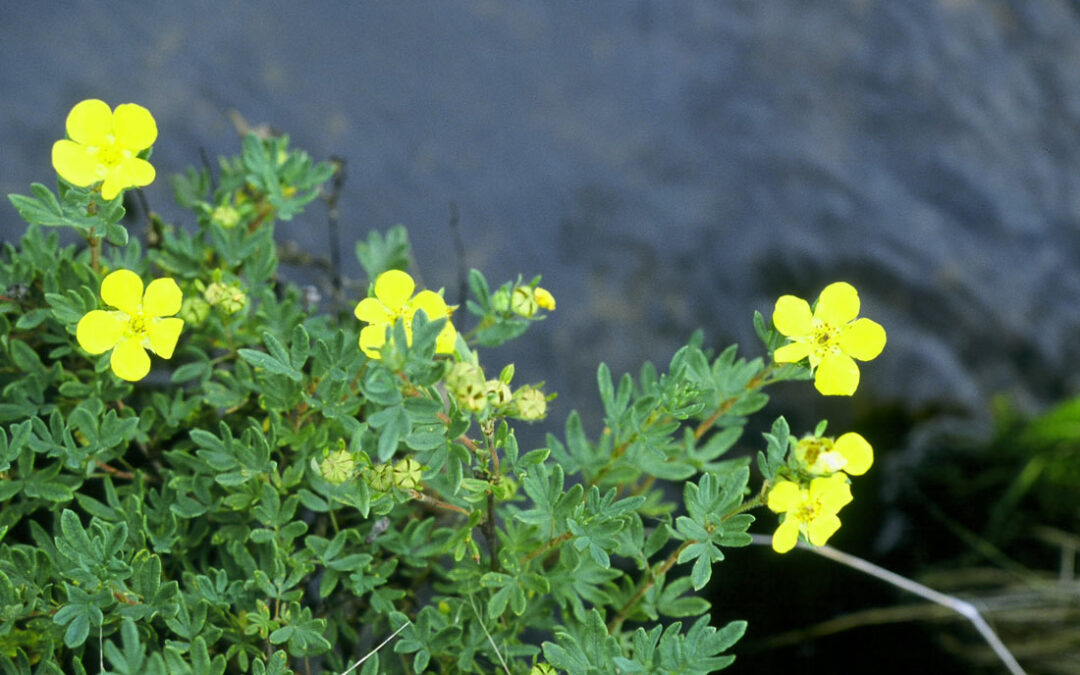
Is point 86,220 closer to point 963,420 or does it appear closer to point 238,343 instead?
point 238,343

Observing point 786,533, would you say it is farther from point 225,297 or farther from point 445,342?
point 225,297

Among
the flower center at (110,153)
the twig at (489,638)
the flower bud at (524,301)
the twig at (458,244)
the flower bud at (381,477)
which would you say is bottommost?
the twig at (489,638)

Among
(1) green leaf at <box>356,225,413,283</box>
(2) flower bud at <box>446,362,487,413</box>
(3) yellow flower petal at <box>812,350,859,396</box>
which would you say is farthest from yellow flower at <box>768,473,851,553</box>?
(1) green leaf at <box>356,225,413,283</box>

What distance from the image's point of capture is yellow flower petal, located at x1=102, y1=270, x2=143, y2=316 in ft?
5.12

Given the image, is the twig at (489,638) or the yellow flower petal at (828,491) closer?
the yellow flower petal at (828,491)

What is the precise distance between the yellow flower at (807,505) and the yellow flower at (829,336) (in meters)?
0.16

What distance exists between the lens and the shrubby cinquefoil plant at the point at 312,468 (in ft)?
5.00

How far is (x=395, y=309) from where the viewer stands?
158cm

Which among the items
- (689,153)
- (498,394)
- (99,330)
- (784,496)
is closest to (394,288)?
(498,394)

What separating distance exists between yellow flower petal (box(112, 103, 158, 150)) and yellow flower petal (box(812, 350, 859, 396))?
124cm

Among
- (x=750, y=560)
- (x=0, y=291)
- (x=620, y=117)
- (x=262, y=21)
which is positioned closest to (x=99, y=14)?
(x=262, y=21)

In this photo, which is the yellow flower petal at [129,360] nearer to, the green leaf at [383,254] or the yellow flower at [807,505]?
the green leaf at [383,254]

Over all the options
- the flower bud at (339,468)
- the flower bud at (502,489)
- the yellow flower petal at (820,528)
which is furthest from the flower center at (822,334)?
the flower bud at (339,468)

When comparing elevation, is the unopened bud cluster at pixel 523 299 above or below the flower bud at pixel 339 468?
above
